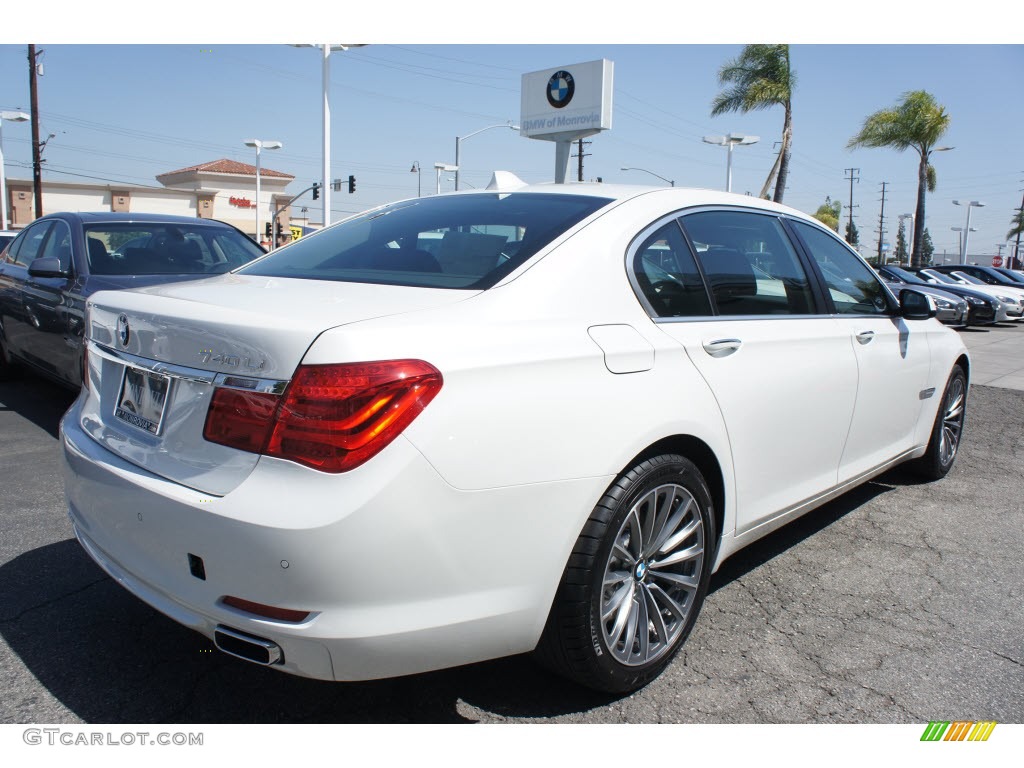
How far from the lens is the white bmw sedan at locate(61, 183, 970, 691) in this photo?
1.88 m

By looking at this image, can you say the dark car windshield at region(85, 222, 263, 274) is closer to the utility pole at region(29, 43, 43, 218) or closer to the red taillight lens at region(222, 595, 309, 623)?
the red taillight lens at region(222, 595, 309, 623)

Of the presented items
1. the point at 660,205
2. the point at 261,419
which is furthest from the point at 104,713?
the point at 660,205

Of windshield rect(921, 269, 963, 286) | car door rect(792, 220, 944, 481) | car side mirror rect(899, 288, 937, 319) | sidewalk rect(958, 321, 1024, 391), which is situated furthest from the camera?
windshield rect(921, 269, 963, 286)

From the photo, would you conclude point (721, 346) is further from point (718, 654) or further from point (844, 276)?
point (844, 276)

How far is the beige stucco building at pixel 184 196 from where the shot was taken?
170ft

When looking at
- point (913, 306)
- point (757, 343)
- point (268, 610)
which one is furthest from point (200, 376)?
point (913, 306)

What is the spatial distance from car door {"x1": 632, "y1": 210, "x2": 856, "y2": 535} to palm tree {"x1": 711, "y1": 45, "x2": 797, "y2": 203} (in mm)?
27615

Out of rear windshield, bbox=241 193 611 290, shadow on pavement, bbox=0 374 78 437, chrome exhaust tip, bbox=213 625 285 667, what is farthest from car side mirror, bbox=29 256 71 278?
chrome exhaust tip, bbox=213 625 285 667

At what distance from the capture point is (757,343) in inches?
116

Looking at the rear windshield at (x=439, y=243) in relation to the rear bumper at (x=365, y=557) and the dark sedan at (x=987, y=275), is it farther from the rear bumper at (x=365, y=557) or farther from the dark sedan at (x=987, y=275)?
the dark sedan at (x=987, y=275)

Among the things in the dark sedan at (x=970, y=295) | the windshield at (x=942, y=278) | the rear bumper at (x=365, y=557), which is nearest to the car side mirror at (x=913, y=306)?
the rear bumper at (x=365, y=557)

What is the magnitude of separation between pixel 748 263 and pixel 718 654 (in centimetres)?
148
